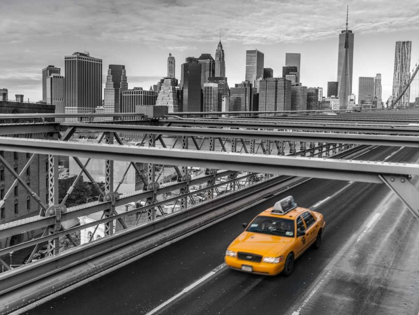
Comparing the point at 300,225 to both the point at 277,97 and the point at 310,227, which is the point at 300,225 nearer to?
the point at 310,227

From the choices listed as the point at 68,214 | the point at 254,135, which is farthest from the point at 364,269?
the point at 68,214

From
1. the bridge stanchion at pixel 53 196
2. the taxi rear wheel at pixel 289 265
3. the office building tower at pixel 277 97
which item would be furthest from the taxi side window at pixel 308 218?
the office building tower at pixel 277 97

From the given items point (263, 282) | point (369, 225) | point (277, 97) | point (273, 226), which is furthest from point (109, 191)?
point (277, 97)

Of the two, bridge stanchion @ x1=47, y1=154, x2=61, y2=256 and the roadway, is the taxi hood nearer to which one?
the roadway

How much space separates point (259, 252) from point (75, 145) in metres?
5.12

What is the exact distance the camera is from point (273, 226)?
1284 centimetres

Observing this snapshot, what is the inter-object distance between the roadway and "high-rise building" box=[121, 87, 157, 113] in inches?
5114

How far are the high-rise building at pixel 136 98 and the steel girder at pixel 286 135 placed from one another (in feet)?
423

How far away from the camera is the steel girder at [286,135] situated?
1234 centimetres

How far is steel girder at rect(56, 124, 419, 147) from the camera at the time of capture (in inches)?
486

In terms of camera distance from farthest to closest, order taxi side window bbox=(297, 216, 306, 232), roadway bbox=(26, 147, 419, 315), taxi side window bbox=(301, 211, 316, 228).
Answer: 1. taxi side window bbox=(301, 211, 316, 228)
2. taxi side window bbox=(297, 216, 306, 232)
3. roadway bbox=(26, 147, 419, 315)

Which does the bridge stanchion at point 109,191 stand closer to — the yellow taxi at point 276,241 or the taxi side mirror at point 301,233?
the yellow taxi at point 276,241

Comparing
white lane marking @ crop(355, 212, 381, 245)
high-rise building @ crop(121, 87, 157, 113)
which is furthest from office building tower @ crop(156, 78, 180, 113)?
white lane marking @ crop(355, 212, 381, 245)

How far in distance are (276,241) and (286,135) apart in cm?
312
